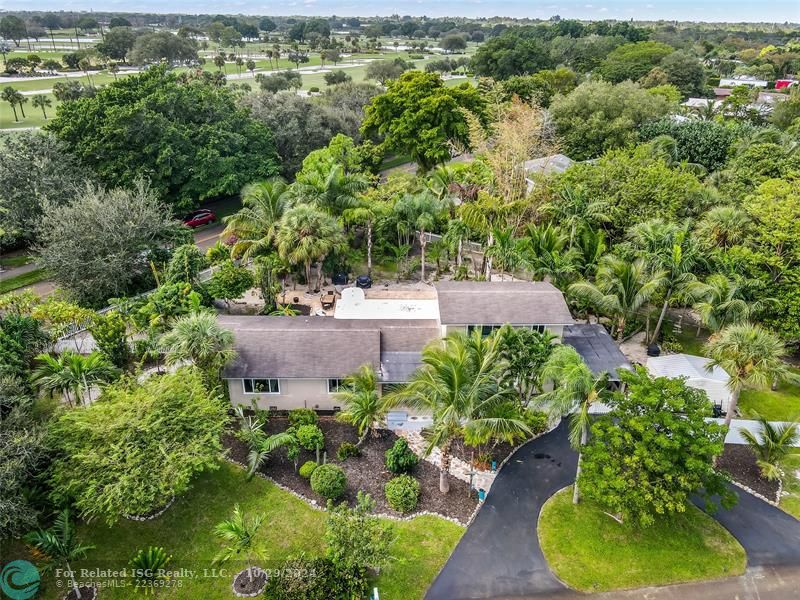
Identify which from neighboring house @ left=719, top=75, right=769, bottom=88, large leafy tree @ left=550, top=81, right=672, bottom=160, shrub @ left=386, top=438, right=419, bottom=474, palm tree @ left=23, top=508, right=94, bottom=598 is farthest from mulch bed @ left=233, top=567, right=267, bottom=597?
neighboring house @ left=719, top=75, right=769, bottom=88

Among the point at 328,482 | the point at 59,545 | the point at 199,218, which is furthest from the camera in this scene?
the point at 199,218

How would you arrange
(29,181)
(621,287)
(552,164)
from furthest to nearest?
(552,164)
(29,181)
(621,287)

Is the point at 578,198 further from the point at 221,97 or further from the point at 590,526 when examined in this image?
the point at 221,97

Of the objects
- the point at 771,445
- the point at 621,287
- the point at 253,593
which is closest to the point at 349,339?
the point at 253,593

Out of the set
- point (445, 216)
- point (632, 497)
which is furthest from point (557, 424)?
point (445, 216)

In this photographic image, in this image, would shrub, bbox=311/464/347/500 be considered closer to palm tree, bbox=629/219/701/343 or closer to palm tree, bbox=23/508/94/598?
palm tree, bbox=23/508/94/598

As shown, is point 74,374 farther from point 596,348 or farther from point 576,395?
point 596,348

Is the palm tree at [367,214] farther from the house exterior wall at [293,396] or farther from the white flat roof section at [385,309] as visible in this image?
the house exterior wall at [293,396]
